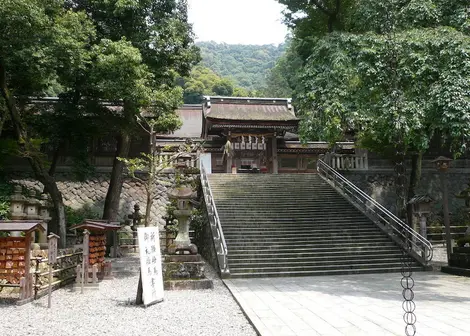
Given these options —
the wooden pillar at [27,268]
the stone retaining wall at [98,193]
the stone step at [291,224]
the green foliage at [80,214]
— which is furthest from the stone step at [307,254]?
the green foliage at [80,214]

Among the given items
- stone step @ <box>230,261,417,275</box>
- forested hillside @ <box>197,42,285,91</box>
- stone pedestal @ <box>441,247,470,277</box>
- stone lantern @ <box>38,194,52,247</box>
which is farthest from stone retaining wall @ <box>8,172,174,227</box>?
forested hillside @ <box>197,42,285,91</box>

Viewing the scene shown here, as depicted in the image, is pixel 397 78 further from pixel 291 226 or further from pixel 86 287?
pixel 86 287

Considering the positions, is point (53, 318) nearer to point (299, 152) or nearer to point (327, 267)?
point (327, 267)

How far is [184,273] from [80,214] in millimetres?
9811

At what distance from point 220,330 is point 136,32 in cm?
1143

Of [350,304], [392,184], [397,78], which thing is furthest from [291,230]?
[392,184]

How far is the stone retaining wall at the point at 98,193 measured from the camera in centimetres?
1866

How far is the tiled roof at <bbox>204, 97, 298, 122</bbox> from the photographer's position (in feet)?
75.1

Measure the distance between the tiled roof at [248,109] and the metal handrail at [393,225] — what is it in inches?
204

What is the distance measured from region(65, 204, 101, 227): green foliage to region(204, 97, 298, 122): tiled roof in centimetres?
815

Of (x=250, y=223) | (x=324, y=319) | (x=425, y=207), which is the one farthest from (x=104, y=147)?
(x=324, y=319)

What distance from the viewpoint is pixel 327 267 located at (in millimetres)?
11688

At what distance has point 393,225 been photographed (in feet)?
48.9

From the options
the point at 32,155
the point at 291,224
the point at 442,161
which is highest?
the point at 32,155
